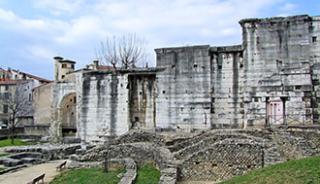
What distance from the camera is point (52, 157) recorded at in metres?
29.8

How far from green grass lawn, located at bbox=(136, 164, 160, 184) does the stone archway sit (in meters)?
21.4

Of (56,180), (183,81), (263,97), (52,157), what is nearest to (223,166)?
(56,180)

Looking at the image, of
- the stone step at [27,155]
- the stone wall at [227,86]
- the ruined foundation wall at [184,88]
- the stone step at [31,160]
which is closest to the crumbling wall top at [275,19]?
the stone wall at [227,86]

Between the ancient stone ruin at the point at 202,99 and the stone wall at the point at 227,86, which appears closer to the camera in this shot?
the ancient stone ruin at the point at 202,99

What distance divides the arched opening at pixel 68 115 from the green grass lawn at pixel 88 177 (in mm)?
20035

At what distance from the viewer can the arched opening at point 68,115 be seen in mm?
40475

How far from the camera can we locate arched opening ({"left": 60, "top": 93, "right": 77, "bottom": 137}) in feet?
133

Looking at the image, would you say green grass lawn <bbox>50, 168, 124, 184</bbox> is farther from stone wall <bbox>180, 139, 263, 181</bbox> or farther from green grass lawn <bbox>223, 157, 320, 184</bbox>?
green grass lawn <bbox>223, 157, 320, 184</bbox>

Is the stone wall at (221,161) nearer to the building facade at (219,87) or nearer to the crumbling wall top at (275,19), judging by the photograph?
the building facade at (219,87)

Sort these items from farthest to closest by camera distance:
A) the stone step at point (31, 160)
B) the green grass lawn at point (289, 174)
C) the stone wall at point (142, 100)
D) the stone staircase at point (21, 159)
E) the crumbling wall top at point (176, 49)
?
1. the stone wall at point (142, 100)
2. the stone step at point (31, 160)
3. the crumbling wall top at point (176, 49)
4. the stone staircase at point (21, 159)
5. the green grass lawn at point (289, 174)

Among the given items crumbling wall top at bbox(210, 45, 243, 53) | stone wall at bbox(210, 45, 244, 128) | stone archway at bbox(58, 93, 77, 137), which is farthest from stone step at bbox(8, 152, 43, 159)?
crumbling wall top at bbox(210, 45, 243, 53)

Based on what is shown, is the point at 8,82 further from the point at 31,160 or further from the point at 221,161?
the point at 221,161

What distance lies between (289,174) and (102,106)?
20.0 m

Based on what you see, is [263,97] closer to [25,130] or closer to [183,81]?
[183,81]
